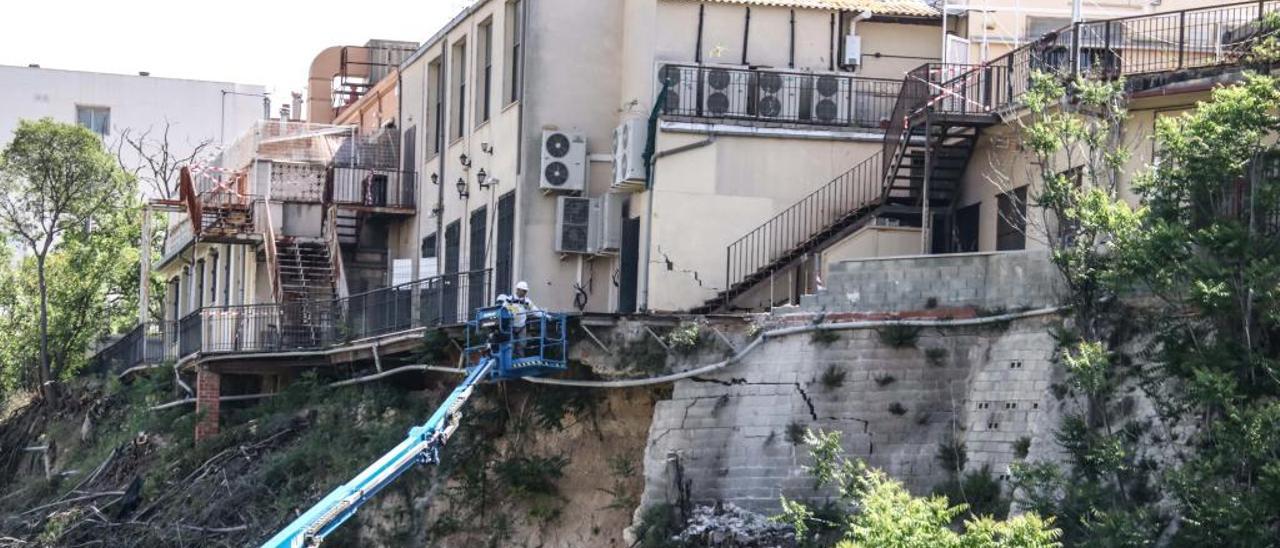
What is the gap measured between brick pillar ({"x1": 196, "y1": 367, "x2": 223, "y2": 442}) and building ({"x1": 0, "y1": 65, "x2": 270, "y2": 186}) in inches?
1421

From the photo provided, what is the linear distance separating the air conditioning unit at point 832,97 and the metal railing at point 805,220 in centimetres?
114

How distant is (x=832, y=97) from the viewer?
1470 inches

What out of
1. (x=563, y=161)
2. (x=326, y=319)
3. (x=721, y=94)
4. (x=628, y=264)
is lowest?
(x=326, y=319)

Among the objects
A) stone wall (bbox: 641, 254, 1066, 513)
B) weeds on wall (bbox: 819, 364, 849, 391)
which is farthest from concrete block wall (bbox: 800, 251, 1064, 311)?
weeds on wall (bbox: 819, 364, 849, 391)

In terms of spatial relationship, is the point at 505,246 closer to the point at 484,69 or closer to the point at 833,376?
the point at 484,69

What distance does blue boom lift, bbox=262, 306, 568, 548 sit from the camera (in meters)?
31.2

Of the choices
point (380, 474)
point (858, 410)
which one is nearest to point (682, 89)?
point (858, 410)

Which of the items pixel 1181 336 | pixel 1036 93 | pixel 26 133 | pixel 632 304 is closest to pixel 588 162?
pixel 632 304

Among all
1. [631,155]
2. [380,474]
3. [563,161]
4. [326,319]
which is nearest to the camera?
[380,474]

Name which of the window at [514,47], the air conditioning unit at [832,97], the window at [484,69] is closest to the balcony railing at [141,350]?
the window at [484,69]

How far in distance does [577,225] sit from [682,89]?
2883mm

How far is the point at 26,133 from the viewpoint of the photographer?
55.3m

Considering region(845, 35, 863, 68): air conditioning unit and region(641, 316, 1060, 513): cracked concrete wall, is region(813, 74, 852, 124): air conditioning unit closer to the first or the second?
region(845, 35, 863, 68): air conditioning unit

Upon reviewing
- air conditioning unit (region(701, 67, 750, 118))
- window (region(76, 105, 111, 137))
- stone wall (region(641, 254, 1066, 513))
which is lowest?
stone wall (region(641, 254, 1066, 513))
